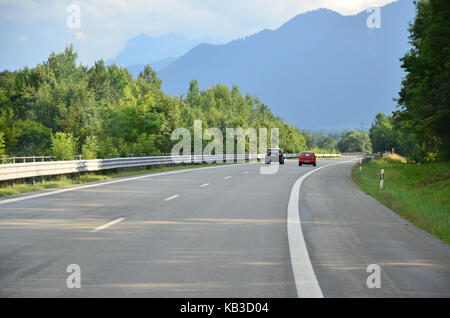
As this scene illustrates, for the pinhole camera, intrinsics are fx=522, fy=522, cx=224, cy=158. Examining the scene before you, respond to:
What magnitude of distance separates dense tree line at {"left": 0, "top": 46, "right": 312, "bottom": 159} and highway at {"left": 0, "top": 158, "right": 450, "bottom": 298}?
37043 mm

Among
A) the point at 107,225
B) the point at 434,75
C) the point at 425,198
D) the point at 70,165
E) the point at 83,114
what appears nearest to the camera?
the point at 107,225

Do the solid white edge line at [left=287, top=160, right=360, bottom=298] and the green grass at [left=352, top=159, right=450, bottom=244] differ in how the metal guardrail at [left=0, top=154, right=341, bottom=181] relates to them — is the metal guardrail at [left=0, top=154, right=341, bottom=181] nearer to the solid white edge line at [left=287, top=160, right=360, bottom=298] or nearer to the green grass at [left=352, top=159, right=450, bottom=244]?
the solid white edge line at [left=287, top=160, right=360, bottom=298]

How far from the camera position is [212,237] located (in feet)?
29.8

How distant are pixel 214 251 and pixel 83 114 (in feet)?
289

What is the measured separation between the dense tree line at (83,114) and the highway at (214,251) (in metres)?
37.0

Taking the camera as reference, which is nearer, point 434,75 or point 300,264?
point 300,264

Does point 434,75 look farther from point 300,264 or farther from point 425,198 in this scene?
point 300,264

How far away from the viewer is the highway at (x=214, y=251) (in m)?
5.77

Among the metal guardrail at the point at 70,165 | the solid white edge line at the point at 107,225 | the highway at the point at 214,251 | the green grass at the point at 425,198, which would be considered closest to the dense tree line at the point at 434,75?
the green grass at the point at 425,198

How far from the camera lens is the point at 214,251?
7.82 metres

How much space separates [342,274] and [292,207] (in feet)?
25.0

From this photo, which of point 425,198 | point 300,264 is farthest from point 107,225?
point 425,198

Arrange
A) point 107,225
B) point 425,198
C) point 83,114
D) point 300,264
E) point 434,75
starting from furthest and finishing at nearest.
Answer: point 83,114 < point 434,75 < point 425,198 < point 107,225 < point 300,264

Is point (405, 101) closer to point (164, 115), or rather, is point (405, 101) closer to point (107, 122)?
point (164, 115)
